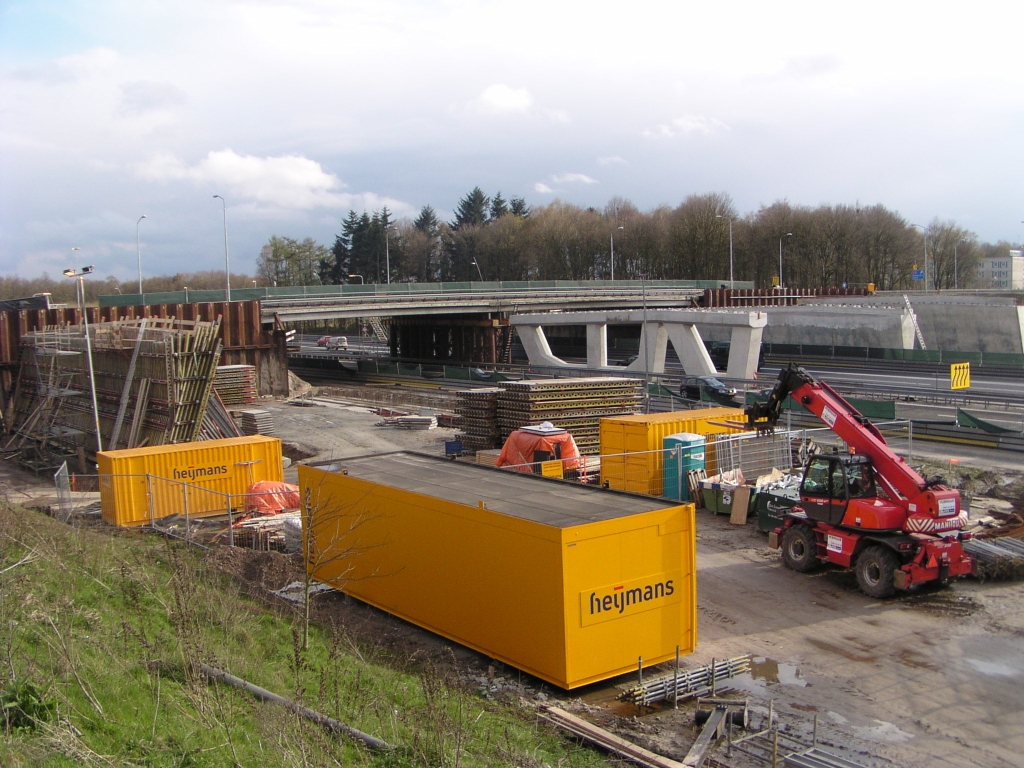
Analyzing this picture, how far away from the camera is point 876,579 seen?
15055mm

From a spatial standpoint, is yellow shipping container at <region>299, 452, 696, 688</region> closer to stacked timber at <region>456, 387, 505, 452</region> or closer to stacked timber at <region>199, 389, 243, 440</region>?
stacked timber at <region>456, 387, 505, 452</region>

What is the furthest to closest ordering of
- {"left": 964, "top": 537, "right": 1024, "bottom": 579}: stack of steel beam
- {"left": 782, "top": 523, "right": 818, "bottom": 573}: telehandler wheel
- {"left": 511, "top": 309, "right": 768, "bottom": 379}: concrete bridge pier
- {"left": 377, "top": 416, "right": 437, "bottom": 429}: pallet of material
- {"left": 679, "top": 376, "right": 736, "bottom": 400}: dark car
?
{"left": 511, "top": 309, "right": 768, "bottom": 379}: concrete bridge pier → {"left": 679, "top": 376, "right": 736, "bottom": 400}: dark car → {"left": 377, "top": 416, "right": 437, "bottom": 429}: pallet of material → {"left": 782, "top": 523, "right": 818, "bottom": 573}: telehandler wheel → {"left": 964, "top": 537, "right": 1024, "bottom": 579}: stack of steel beam

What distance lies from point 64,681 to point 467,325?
60490mm

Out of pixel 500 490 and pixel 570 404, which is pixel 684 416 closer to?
pixel 570 404

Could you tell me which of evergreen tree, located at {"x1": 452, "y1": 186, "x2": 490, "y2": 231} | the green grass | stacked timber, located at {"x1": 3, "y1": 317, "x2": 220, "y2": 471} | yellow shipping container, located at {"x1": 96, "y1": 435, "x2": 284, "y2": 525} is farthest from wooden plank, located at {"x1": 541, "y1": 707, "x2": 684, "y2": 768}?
evergreen tree, located at {"x1": 452, "y1": 186, "x2": 490, "y2": 231}

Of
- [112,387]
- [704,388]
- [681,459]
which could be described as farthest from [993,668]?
[704,388]

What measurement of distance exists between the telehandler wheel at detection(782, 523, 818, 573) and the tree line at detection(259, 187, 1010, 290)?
78338 millimetres

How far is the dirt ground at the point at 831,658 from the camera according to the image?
1000cm

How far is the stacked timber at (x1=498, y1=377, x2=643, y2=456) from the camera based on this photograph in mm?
27828

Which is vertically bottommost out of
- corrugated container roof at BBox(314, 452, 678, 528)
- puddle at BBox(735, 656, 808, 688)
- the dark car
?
puddle at BBox(735, 656, 808, 688)

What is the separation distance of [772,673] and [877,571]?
4.17 metres

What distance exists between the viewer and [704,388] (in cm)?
4091

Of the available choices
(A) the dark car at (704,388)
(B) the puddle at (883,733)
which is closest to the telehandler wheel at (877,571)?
(B) the puddle at (883,733)

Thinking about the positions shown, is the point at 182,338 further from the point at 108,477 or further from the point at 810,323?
the point at 810,323
